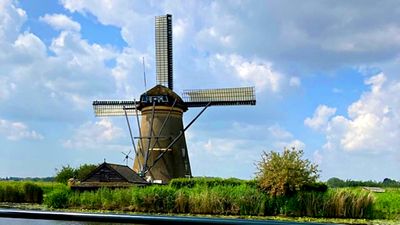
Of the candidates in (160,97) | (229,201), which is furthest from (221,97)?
(229,201)

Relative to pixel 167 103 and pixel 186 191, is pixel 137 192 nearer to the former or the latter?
pixel 186 191

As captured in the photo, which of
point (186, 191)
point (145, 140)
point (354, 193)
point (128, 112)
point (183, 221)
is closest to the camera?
point (183, 221)

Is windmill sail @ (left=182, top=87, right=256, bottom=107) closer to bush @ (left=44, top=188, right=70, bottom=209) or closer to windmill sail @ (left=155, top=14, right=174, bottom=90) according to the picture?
windmill sail @ (left=155, top=14, right=174, bottom=90)

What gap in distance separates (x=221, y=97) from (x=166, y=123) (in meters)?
3.46

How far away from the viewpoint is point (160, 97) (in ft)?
88.4

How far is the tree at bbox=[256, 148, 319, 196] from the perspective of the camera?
1980 cm

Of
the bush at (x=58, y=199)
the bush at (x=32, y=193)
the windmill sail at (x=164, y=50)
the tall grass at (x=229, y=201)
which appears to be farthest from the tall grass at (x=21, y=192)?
the windmill sail at (x=164, y=50)

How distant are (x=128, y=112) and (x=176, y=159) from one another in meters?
3.84

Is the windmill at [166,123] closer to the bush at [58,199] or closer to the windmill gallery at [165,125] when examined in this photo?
the windmill gallery at [165,125]

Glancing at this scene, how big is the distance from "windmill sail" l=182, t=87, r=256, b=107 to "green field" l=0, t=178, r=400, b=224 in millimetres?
6992

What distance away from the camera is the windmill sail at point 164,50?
29.3 meters

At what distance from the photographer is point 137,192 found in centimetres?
2139

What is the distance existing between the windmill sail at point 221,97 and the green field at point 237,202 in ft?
22.9

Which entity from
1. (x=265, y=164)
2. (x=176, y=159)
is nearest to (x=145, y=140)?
(x=176, y=159)
